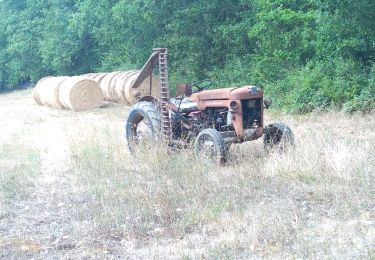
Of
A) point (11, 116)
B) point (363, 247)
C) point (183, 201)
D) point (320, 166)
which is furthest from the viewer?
point (11, 116)

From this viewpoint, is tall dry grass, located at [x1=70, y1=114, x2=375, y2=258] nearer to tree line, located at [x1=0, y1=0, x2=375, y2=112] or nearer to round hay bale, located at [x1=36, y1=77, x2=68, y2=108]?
tree line, located at [x1=0, y1=0, x2=375, y2=112]

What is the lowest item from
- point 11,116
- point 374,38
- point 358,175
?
point 11,116

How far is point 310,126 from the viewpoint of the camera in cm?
1209

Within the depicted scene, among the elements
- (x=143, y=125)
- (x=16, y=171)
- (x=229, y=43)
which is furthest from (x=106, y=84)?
(x=16, y=171)

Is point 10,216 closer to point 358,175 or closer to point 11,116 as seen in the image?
point 358,175

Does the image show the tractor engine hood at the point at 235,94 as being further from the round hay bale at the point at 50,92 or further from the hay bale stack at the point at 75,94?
the round hay bale at the point at 50,92

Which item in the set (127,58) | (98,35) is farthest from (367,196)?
(98,35)

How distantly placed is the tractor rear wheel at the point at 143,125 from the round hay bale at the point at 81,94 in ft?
34.3

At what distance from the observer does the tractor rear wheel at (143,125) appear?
9.56 m

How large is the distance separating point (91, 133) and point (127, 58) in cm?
1416

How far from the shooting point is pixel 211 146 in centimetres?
835

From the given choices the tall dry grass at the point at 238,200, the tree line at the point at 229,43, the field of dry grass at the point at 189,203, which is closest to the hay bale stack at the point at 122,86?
the tree line at the point at 229,43

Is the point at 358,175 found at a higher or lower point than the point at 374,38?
lower

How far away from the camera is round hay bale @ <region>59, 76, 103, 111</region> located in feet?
66.8
